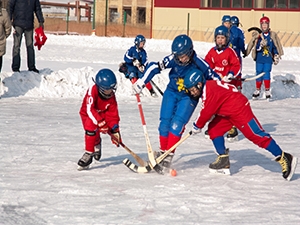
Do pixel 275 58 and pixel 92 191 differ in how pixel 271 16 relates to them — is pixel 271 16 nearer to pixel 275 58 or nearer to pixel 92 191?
pixel 275 58

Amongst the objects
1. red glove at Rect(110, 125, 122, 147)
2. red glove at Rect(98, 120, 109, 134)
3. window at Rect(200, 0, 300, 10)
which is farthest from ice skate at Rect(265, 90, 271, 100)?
window at Rect(200, 0, 300, 10)

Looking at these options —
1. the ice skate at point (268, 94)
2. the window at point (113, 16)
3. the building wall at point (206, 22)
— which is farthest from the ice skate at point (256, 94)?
the window at point (113, 16)

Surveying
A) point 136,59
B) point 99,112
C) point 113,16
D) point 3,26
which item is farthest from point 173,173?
point 113,16

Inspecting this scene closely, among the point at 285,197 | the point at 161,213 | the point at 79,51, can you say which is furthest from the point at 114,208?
the point at 79,51

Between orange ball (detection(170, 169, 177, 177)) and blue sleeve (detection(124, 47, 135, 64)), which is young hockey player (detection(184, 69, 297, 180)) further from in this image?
blue sleeve (detection(124, 47, 135, 64))

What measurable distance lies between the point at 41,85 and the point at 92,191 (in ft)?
22.0

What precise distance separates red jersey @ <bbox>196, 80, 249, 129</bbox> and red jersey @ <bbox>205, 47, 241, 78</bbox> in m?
2.29

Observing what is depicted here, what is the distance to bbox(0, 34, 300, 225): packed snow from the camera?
4.71 metres

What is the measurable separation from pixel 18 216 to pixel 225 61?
4303mm

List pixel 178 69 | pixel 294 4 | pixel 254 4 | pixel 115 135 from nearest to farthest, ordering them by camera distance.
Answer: pixel 115 135
pixel 178 69
pixel 294 4
pixel 254 4

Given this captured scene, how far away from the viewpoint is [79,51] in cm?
2267

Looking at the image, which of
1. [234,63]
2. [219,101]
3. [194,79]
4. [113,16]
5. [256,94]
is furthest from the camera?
[113,16]

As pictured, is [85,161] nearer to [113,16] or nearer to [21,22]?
[21,22]

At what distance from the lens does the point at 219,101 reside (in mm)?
5746
